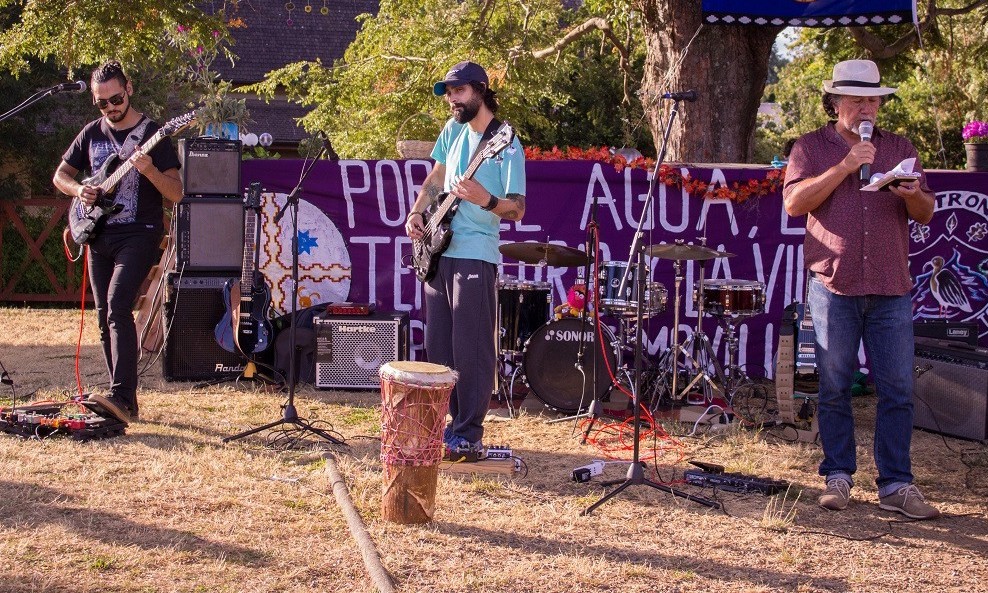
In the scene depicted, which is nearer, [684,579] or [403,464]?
[684,579]

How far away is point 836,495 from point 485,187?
2426 mm

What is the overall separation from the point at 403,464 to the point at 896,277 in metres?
2.64

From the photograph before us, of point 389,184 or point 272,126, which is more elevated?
point 272,126

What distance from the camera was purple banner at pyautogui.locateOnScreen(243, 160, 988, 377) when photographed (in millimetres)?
8695

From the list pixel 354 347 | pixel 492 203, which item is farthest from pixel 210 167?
pixel 492 203

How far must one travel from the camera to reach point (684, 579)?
422cm

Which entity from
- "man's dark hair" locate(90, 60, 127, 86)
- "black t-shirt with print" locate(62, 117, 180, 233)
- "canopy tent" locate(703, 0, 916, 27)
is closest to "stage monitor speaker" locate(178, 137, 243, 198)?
"black t-shirt with print" locate(62, 117, 180, 233)

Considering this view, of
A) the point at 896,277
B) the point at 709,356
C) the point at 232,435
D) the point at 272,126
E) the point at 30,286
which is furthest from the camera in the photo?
the point at 272,126

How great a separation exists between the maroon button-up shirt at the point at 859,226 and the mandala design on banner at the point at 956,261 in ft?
11.9

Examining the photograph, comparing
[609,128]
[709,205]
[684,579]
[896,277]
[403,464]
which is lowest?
[684,579]

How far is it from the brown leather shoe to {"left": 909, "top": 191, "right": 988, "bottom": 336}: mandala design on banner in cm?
626

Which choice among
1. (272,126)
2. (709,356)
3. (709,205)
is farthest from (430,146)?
(272,126)

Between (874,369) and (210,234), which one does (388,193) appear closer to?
(210,234)

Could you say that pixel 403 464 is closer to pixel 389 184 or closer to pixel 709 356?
pixel 709 356
